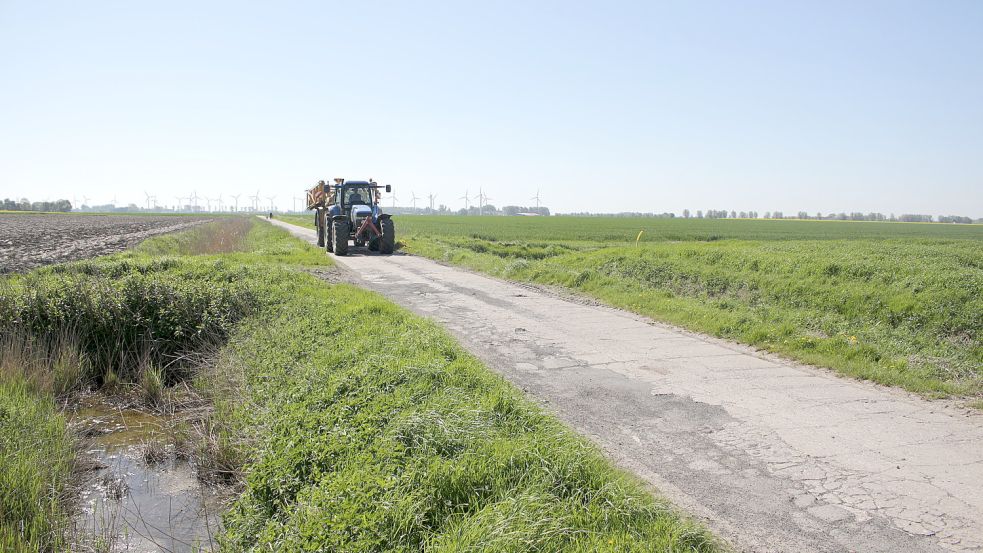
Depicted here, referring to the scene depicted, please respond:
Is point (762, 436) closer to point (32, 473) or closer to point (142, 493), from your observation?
point (142, 493)

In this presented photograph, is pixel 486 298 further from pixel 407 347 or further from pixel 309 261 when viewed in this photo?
pixel 309 261

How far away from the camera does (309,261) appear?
17.5 meters

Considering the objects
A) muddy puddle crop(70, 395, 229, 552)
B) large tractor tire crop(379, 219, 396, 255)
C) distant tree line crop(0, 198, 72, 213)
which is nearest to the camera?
muddy puddle crop(70, 395, 229, 552)

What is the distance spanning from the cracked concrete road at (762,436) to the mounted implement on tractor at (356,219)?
1405 cm

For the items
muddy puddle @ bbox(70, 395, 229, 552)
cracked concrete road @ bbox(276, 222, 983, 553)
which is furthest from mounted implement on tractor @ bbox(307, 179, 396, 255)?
muddy puddle @ bbox(70, 395, 229, 552)

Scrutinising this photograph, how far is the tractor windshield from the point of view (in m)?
24.5

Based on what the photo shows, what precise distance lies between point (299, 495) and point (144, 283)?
783 cm

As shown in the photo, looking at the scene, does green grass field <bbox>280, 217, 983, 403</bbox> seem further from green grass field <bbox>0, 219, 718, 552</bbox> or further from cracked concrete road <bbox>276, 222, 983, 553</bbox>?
green grass field <bbox>0, 219, 718, 552</bbox>

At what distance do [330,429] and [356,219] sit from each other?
62.6 feet

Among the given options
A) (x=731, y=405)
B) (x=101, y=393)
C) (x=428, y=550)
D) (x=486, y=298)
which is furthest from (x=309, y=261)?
(x=428, y=550)

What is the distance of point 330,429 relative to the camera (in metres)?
4.90

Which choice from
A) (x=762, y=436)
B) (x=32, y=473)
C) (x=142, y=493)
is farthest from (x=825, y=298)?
(x=32, y=473)

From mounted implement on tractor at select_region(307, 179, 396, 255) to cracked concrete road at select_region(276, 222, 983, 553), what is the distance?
553 inches

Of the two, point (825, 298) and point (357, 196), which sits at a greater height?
point (357, 196)
